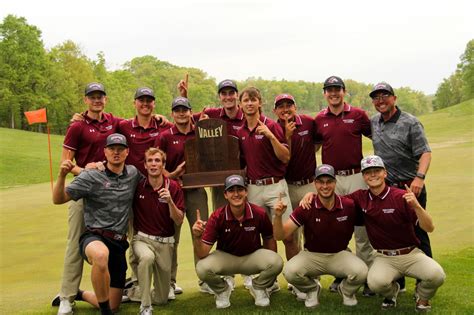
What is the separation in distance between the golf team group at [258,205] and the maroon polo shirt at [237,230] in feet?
0.05

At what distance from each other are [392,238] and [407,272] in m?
0.44

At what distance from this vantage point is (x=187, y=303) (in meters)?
6.91

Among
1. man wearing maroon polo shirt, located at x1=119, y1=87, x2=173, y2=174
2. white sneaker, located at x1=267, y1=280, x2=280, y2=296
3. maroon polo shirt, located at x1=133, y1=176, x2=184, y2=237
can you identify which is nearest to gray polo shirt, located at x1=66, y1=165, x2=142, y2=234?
maroon polo shirt, located at x1=133, y1=176, x2=184, y2=237

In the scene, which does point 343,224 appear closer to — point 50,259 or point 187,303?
point 187,303

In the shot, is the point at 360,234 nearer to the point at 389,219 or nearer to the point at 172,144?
the point at 389,219

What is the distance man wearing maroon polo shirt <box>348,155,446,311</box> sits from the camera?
20.2 ft

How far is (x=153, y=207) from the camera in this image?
22.4 ft

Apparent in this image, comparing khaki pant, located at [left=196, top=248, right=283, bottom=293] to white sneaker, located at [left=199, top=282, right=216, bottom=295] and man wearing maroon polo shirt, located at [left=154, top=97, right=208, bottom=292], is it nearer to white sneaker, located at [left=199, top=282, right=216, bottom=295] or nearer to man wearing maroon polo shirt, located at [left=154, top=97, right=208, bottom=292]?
white sneaker, located at [left=199, top=282, right=216, bottom=295]

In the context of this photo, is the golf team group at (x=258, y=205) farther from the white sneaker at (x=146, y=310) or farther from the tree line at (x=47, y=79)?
the tree line at (x=47, y=79)

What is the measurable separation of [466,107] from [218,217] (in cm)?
6087

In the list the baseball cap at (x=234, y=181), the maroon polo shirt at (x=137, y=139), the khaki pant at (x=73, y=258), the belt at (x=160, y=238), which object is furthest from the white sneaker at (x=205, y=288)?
the maroon polo shirt at (x=137, y=139)

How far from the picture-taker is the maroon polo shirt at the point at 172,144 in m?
7.40

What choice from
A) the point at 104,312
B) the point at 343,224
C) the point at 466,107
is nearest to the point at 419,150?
the point at 343,224

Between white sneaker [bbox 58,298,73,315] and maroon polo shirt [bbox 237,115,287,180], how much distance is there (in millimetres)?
2907
